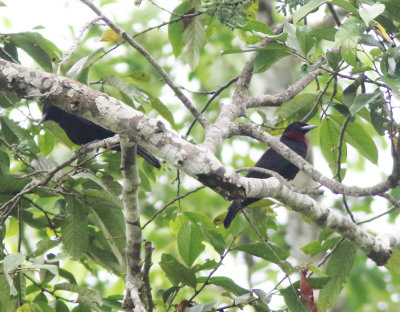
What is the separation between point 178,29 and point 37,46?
93cm

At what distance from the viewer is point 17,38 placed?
3656mm

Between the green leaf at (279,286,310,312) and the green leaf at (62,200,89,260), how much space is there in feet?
3.66

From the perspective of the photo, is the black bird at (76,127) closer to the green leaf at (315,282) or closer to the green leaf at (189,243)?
the green leaf at (189,243)

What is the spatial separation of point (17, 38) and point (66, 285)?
1523 mm

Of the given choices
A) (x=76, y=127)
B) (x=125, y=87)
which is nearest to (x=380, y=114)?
(x=125, y=87)

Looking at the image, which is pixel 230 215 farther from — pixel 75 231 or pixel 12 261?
pixel 12 261

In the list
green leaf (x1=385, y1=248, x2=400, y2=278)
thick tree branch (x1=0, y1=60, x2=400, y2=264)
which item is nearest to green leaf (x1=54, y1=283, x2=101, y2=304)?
thick tree branch (x1=0, y1=60, x2=400, y2=264)

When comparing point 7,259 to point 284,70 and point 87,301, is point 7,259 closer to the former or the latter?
point 87,301

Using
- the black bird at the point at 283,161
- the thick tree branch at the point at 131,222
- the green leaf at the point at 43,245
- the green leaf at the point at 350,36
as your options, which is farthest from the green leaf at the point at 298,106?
the green leaf at the point at 43,245

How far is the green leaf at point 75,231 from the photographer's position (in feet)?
11.0

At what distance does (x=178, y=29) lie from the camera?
408cm

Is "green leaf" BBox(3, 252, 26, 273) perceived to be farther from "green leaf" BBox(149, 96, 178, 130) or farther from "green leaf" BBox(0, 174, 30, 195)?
"green leaf" BBox(149, 96, 178, 130)

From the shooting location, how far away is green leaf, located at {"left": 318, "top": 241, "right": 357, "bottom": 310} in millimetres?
3449

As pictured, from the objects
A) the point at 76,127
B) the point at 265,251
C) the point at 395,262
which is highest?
the point at 76,127
